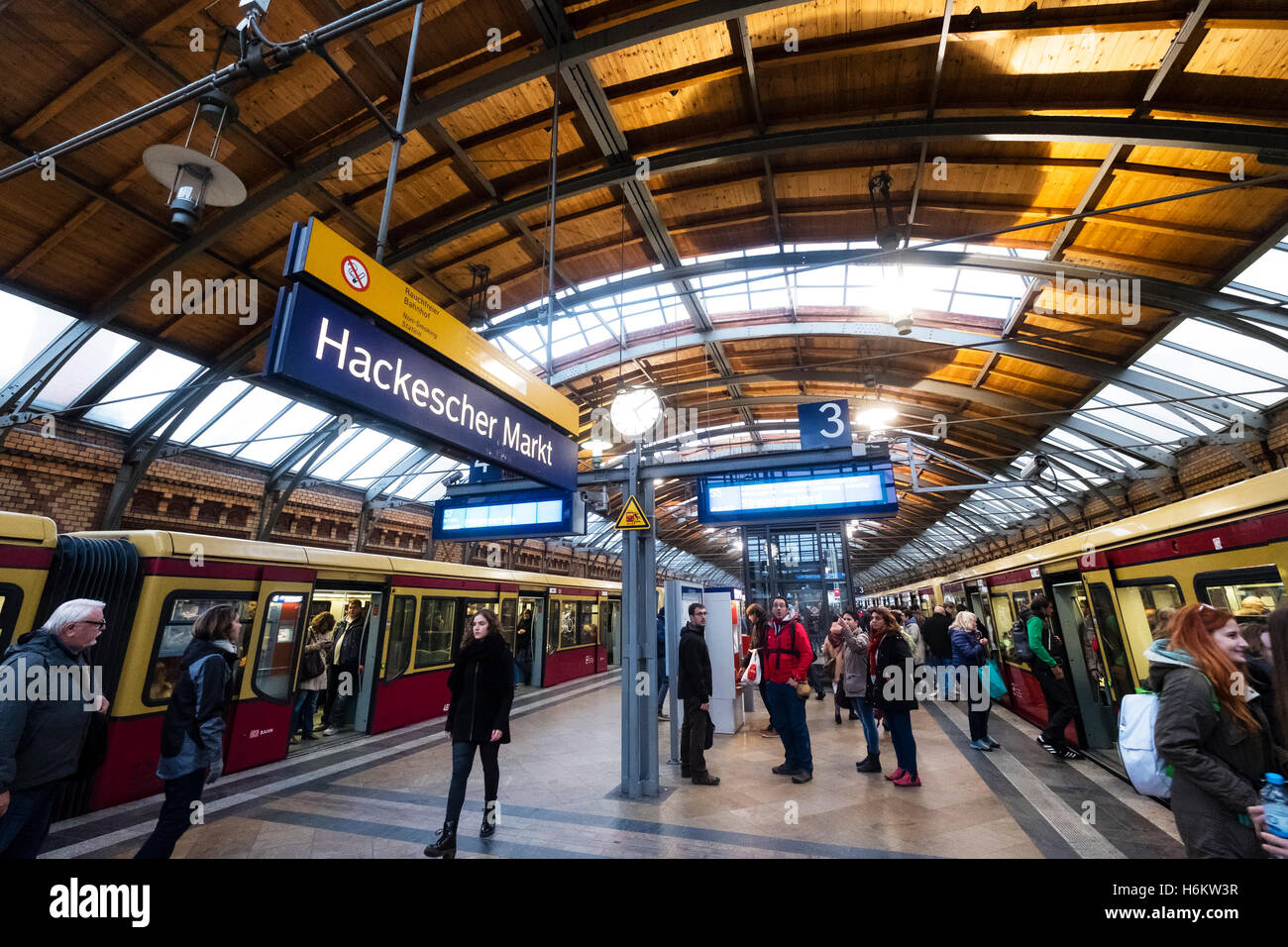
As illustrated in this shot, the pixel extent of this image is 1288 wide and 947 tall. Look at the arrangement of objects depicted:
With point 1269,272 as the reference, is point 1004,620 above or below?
below

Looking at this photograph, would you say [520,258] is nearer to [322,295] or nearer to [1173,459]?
[322,295]

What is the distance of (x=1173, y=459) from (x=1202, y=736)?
1473 centimetres

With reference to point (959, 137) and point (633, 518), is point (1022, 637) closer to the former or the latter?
point (633, 518)

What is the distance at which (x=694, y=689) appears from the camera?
590cm

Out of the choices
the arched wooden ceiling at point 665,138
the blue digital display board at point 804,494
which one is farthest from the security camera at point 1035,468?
the blue digital display board at point 804,494

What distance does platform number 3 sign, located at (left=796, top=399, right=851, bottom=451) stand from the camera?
529cm

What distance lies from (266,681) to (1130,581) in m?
10.1

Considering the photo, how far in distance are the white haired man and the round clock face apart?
387 centimetres

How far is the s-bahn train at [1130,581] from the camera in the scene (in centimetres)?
354

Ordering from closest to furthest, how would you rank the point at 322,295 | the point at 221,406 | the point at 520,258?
the point at 322,295 → the point at 520,258 → the point at 221,406

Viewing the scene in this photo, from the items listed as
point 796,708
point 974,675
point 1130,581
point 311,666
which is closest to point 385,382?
point 796,708

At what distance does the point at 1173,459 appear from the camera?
12203 millimetres
